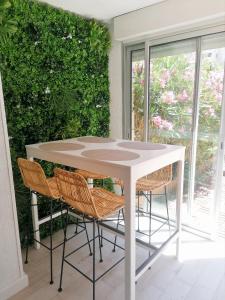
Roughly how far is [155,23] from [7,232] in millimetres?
2492

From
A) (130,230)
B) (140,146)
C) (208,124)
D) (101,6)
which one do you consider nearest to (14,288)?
(130,230)

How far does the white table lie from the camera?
1.52 meters

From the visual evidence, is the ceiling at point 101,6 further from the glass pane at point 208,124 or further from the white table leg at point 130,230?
the white table leg at point 130,230

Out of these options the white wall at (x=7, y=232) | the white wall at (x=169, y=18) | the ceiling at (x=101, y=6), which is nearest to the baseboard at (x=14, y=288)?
the white wall at (x=7, y=232)

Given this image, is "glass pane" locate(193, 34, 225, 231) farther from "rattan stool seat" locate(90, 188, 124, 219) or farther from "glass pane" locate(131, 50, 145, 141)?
"rattan stool seat" locate(90, 188, 124, 219)

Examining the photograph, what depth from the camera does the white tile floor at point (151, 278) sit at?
1.88 metres

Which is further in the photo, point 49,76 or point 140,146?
point 49,76

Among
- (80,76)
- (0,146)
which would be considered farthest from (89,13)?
(0,146)

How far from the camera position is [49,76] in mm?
2510

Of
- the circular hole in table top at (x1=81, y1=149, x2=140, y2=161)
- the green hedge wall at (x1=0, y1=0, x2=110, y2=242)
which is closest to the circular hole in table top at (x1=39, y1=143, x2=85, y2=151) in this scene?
the circular hole in table top at (x1=81, y1=149, x2=140, y2=161)

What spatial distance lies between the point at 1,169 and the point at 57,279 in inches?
43.3

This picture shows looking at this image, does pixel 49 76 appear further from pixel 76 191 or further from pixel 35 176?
pixel 76 191

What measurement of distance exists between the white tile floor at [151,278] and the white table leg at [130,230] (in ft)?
1.20

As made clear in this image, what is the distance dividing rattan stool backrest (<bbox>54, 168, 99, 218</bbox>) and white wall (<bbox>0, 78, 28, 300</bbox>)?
406 millimetres
